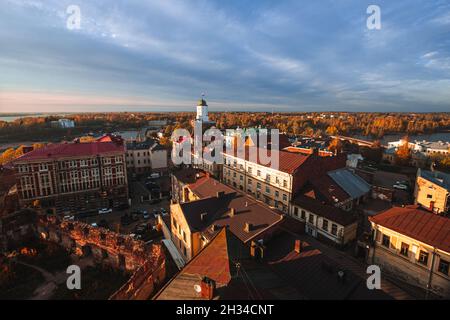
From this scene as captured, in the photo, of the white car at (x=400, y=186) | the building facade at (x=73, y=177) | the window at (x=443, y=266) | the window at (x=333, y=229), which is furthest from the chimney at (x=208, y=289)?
the white car at (x=400, y=186)

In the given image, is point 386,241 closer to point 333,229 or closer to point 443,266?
point 443,266

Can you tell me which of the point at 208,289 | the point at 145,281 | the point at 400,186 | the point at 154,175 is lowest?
the point at 400,186

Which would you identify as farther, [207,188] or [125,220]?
[125,220]

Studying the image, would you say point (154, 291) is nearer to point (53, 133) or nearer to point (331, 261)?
point (331, 261)

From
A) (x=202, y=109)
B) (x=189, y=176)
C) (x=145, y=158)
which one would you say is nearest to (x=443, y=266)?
(x=189, y=176)

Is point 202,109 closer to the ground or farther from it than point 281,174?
farther from it

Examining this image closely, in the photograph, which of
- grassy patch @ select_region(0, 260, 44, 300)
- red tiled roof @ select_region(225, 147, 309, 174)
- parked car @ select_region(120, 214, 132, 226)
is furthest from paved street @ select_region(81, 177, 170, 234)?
red tiled roof @ select_region(225, 147, 309, 174)
